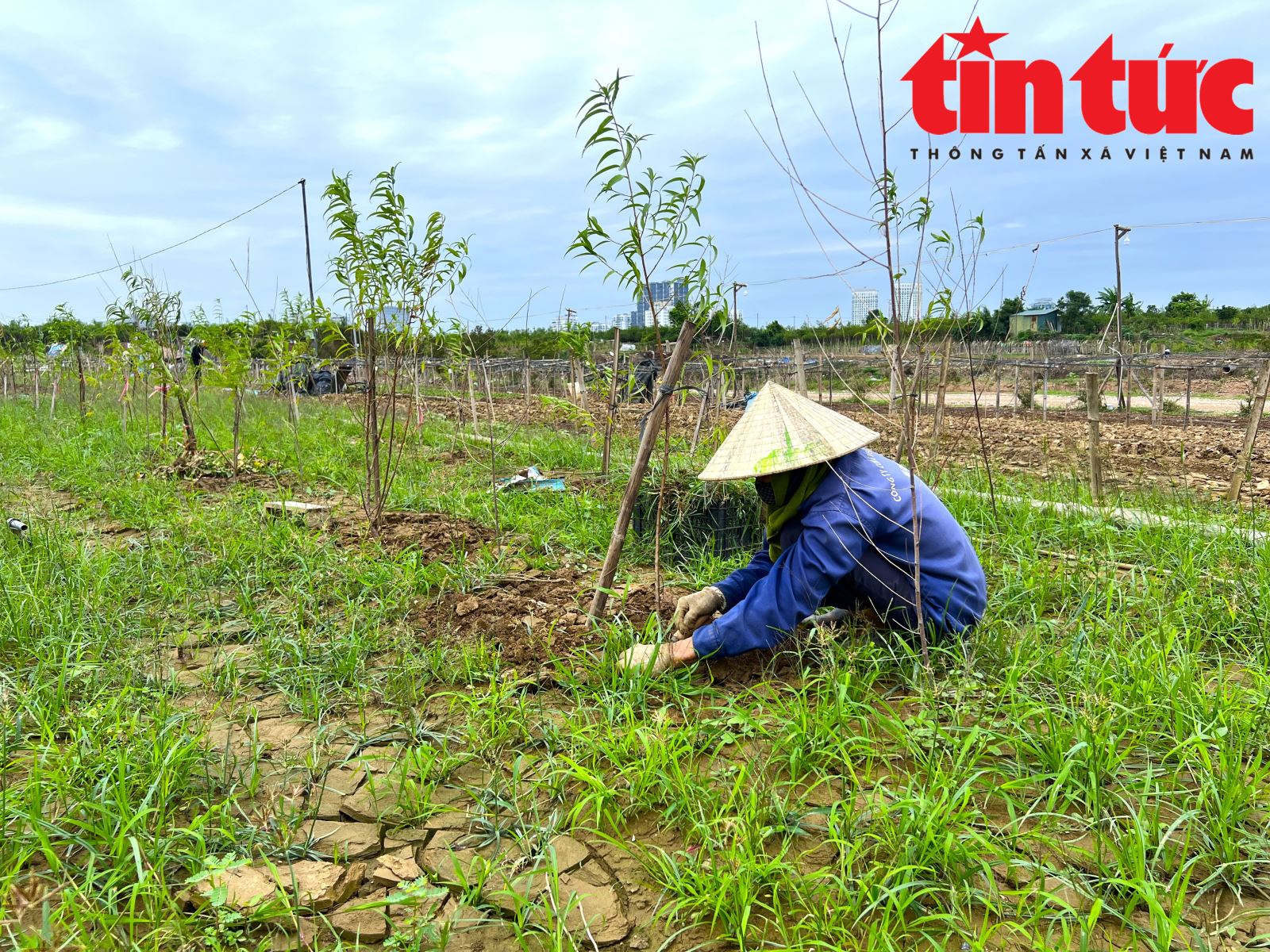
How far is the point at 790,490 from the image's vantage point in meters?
2.56

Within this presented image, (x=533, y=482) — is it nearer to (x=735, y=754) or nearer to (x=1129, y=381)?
(x=735, y=754)

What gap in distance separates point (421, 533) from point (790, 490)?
8.10ft

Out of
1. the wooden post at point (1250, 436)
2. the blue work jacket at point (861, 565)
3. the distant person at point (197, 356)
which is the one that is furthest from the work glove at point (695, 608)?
the distant person at point (197, 356)

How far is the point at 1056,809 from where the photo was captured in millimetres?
1912

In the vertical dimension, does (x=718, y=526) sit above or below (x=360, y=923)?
above

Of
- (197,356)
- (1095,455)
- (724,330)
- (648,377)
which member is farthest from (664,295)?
(648,377)

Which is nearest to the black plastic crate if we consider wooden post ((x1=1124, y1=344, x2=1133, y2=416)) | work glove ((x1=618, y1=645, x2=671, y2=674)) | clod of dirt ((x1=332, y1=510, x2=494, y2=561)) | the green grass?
the green grass

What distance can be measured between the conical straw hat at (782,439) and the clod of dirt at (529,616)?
57cm

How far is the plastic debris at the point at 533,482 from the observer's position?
5434 mm

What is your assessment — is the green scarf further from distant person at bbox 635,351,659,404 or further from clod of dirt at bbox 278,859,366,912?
clod of dirt at bbox 278,859,366,912

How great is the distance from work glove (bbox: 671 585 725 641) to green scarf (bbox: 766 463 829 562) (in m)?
0.28

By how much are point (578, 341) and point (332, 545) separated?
6.73 ft

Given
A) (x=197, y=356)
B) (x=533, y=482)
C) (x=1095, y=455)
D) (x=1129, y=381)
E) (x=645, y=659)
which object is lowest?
(x=645, y=659)

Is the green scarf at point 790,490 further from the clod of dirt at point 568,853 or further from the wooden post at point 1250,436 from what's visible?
the wooden post at point 1250,436
